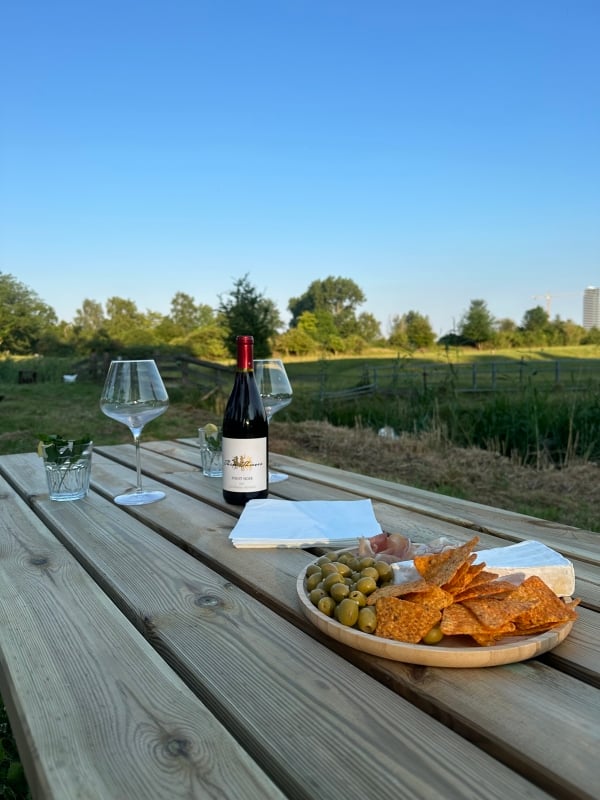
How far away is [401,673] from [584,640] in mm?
266

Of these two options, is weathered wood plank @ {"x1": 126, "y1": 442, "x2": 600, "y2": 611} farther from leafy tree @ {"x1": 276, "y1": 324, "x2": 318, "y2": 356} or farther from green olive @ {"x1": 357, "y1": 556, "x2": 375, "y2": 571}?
leafy tree @ {"x1": 276, "y1": 324, "x2": 318, "y2": 356}

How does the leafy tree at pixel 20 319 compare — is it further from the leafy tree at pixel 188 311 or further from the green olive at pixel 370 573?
the green olive at pixel 370 573

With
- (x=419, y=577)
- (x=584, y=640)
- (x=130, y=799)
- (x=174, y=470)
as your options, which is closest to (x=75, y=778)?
(x=130, y=799)

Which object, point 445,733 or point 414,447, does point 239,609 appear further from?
point 414,447

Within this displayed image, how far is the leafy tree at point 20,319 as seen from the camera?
1358 inches

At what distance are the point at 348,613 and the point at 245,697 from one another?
16 centimetres

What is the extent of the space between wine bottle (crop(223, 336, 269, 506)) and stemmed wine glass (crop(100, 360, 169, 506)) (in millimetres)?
196

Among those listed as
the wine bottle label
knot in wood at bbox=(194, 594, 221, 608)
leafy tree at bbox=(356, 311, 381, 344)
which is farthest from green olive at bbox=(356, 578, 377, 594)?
leafy tree at bbox=(356, 311, 381, 344)

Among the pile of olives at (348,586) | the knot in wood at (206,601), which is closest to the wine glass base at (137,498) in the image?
the knot in wood at (206,601)

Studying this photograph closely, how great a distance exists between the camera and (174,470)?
2000 mm

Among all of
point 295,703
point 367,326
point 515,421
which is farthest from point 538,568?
point 367,326

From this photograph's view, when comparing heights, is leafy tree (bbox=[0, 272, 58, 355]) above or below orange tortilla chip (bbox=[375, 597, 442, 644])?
above

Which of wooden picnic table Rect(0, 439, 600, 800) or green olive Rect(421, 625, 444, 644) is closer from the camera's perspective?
wooden picnic table Rect(0, 439, 600, 800)

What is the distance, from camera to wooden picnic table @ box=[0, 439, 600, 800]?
52cm
